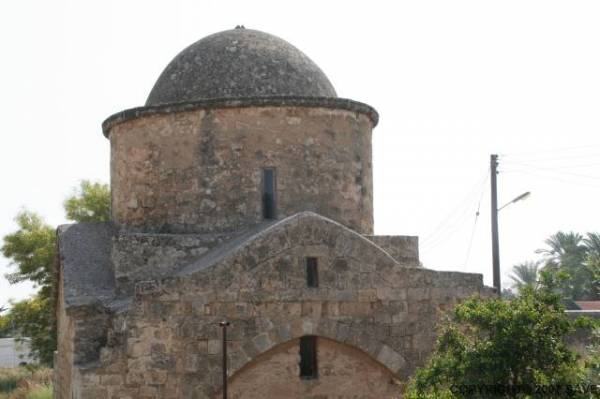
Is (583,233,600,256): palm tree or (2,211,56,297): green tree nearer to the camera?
(2,211,56,297): green tree

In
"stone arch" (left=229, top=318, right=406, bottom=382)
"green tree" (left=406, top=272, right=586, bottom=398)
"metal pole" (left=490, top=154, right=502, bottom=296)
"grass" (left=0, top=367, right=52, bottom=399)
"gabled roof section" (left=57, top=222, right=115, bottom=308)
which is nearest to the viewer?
"green tree" (left=406, top=272, right=586, bottom=398)

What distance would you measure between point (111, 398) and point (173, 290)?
139cm

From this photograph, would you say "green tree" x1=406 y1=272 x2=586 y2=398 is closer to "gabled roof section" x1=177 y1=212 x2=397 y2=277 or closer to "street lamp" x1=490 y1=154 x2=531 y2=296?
"gabled roof section" x1=177 y1=212 x2=397 y2=277

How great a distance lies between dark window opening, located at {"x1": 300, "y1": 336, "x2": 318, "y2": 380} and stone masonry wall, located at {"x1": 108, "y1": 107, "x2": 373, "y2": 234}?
237 cm

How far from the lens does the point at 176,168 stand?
13.1 m

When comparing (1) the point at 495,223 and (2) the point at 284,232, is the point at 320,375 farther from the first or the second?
(1) the point at 495,223

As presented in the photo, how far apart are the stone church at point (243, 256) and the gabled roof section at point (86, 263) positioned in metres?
0.03

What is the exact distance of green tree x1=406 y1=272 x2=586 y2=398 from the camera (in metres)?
8.52

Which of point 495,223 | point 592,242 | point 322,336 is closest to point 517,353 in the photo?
point 322,336

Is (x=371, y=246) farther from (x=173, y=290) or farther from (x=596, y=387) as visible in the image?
(x=596, y=387)

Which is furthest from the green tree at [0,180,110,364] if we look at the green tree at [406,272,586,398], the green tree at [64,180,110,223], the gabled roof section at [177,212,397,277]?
the green tree at [406,272,586,398]

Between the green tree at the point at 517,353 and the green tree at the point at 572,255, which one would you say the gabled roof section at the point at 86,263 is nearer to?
Answer: the green tree at the point at 517,353

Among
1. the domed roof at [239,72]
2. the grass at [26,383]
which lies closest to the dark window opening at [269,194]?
the domed roof at [239,72]

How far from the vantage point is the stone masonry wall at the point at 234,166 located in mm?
12930
